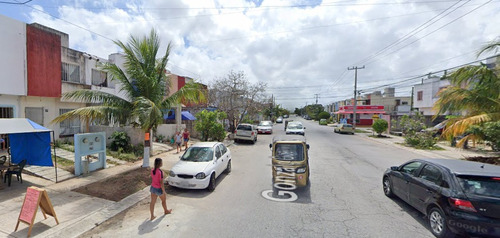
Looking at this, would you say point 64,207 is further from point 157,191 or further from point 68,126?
point 68,126

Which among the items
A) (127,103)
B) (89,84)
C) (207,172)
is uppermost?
(89,84)

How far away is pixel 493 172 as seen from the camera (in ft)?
15.8

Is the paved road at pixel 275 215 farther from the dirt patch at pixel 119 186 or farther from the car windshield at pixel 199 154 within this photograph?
the car windshield at pixel 199 154

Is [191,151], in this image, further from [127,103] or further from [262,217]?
[262,217]

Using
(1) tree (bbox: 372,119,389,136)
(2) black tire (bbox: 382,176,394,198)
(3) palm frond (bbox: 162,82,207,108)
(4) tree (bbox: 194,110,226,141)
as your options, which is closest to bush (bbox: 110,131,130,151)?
(3) palm frond (bbox: 162,82,207,108)

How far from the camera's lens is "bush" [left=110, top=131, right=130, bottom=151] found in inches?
511

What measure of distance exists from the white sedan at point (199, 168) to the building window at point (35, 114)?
31.5 feet

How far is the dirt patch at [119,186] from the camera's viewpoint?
7.23 m

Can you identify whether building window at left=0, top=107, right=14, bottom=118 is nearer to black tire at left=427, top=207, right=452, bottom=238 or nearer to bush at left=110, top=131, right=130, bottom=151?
bush at left=110, top=131, right=130, bottom=151

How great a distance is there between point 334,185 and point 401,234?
349cm

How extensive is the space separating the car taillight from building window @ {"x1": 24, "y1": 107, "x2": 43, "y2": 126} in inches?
669

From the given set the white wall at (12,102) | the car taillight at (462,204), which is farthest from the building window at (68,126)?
the car taillight at (462,204)

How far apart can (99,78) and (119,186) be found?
11.3 metres

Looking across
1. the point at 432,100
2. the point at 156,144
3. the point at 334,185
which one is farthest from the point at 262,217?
the point at 432,100
